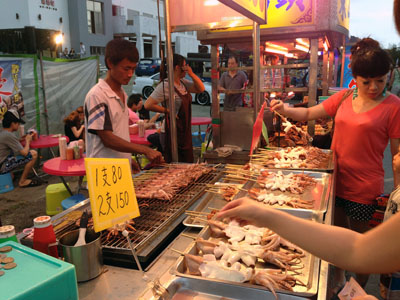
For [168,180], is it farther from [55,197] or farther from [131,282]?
[55,197]

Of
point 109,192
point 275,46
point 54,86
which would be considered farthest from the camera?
point 54,86

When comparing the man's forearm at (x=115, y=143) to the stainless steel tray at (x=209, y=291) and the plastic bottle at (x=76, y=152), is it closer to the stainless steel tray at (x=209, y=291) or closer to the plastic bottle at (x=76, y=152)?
the stainless steel tray at (x=209, y=291)

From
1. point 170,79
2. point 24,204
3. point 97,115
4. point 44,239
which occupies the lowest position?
point 24,204

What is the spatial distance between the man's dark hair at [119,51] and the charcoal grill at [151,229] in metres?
1.36

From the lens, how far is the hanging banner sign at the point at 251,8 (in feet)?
8.20

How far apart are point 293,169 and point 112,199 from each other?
2181mm

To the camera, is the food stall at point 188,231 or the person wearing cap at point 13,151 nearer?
the food stall at point 188,231

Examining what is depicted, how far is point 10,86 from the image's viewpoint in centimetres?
805

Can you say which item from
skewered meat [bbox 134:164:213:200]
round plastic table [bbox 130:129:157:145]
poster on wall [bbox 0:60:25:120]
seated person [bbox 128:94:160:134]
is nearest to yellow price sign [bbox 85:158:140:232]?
skewered meat [bbox 134:164:213:200]

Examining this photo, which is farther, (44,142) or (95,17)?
(95,17)

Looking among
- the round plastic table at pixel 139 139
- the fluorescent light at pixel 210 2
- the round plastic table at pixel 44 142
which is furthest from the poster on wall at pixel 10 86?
the fluorescent light at pixel 210 2

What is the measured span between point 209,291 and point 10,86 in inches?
327

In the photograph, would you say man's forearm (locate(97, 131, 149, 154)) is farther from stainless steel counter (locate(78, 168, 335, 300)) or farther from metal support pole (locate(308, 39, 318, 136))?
metal support pole (locate(308, 39, 318, 136))

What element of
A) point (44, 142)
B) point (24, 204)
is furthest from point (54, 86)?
point (24, 204)
